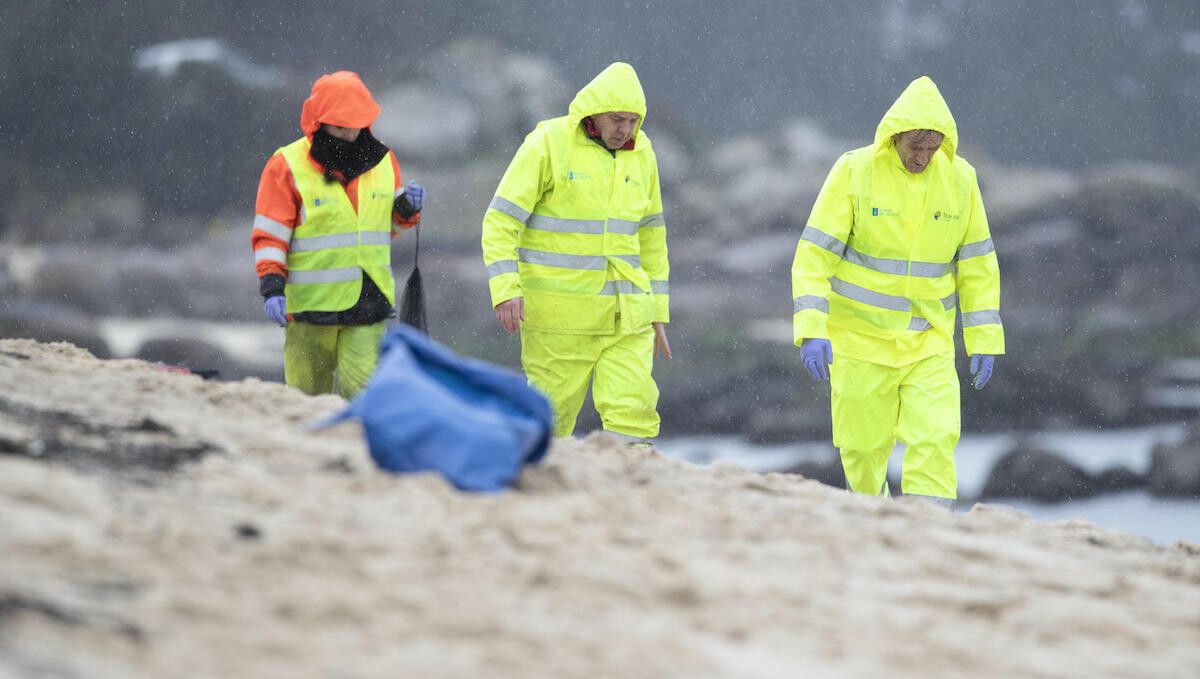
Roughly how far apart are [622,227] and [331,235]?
121 cm

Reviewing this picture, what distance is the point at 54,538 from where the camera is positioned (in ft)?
8.29

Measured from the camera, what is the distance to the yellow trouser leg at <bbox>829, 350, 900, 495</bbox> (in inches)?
214

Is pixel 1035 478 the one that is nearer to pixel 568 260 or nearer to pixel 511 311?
pixel 568 260

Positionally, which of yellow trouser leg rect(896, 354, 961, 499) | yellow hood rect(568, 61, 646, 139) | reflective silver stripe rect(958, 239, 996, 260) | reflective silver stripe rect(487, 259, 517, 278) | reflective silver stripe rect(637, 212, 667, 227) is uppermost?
yellow hood rect(568, 61, 646, 139)

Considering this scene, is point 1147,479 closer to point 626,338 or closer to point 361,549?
point 626,338

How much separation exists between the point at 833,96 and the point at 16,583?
1406 centimetres

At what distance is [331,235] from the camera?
541cm

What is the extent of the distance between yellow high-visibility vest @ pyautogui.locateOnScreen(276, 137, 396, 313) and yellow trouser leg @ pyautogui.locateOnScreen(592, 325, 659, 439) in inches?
40.2

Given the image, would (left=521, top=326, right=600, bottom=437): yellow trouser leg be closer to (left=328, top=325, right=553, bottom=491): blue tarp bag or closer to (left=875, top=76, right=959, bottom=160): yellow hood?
(left=875, top=76, right=959, bottom=160): yellow hood

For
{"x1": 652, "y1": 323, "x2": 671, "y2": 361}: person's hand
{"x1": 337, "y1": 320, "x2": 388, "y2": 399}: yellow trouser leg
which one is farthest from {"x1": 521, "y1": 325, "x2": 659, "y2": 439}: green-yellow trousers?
{"x1": 337, "y1": 320, "x2": 388, "y2": 399}: yellow trouser leg

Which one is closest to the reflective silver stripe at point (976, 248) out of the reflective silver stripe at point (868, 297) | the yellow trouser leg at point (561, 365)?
the reflective silver stripe at point (868, 297)

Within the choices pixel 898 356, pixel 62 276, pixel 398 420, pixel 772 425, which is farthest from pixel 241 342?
pixel 398 420

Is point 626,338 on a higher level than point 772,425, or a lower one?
higher

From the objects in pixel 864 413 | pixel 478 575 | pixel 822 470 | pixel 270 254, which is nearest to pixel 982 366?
pixel 864 413
